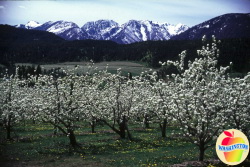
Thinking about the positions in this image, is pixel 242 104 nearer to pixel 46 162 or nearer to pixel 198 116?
pixel 198 116

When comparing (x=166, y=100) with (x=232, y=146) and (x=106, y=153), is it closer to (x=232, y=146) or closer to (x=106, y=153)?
(x=232, y=146)

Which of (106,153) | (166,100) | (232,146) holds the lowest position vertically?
(106,153)

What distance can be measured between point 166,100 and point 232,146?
6.48m

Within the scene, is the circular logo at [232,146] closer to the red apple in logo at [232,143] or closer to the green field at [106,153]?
the red apple in logo at [232,143]

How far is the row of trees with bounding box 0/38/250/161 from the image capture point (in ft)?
60.4

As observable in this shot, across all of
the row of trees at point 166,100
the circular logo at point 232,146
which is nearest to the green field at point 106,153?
the row of trees at point 166,100

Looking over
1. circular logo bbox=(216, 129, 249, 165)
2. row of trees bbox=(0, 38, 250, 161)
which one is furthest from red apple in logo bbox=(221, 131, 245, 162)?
row of trees bbox=(0, 38, 250, 161)

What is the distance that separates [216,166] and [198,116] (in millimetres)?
3899

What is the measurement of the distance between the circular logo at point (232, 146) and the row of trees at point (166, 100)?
102 centimetres

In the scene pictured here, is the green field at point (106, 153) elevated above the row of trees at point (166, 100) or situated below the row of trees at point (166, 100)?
below

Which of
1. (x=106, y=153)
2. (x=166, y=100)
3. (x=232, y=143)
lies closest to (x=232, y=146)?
(x=232, y=143)

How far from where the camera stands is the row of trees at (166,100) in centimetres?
1842

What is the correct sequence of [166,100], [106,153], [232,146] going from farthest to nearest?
[106,153], [166,100], [232,146]

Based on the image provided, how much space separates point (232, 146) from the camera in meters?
16.3
